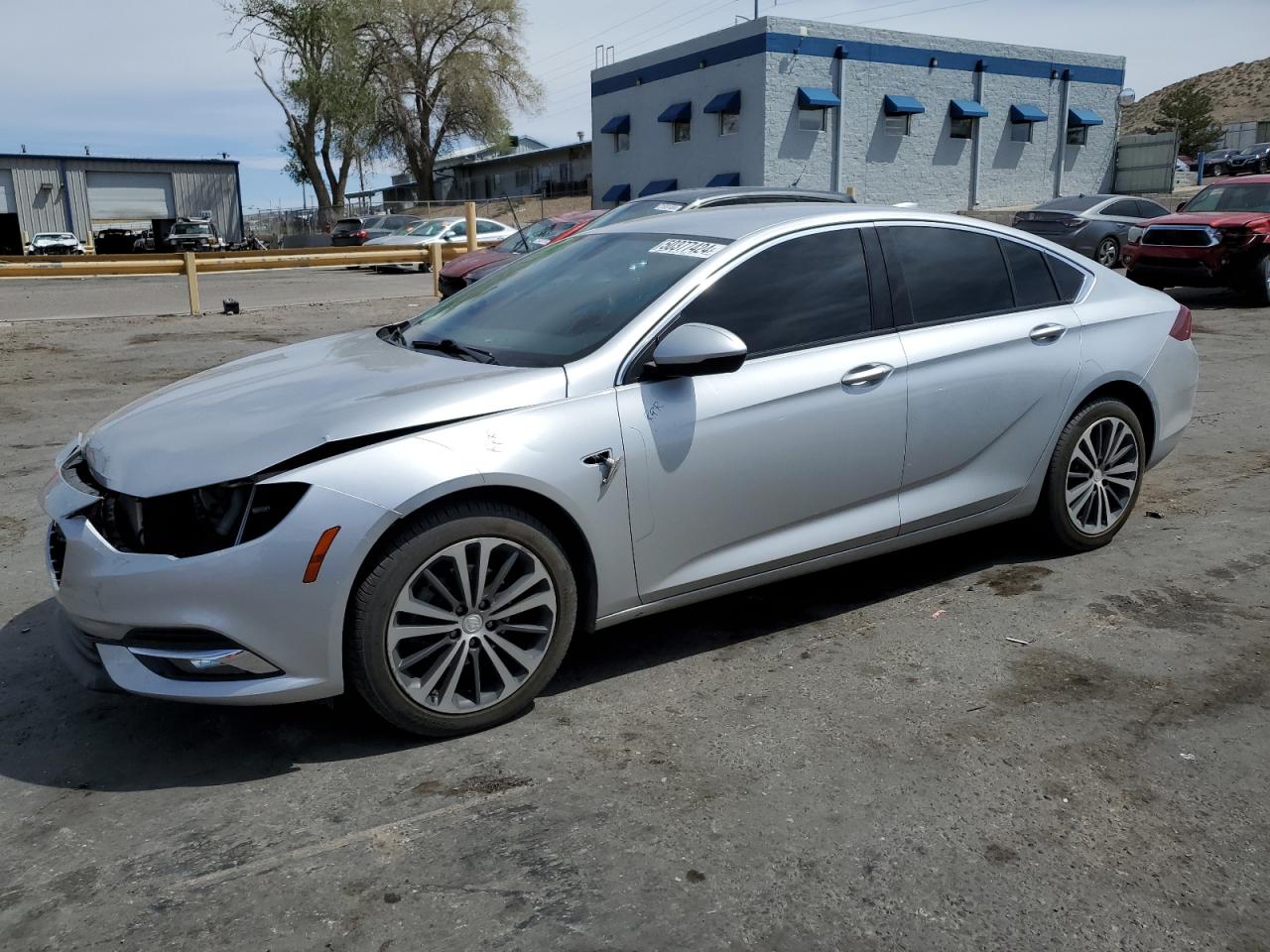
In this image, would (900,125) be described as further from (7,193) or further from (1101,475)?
(7,193)

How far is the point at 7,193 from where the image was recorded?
58.0 m

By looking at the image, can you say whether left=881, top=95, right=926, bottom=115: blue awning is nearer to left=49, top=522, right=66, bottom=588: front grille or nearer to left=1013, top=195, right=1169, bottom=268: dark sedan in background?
left=1013, top=195, right=1169, bottom=268: dark sedan in background

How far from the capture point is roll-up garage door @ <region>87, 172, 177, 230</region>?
61.1m

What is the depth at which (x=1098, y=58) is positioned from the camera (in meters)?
41.5

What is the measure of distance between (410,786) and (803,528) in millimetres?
1734

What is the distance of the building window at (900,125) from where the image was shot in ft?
122

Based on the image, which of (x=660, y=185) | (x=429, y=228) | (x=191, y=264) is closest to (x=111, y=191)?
(x=660, y=185)

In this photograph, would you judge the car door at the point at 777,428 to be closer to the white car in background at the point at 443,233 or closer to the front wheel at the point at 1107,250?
the front wheel at the point at 1107,250

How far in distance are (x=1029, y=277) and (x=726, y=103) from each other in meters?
32.4

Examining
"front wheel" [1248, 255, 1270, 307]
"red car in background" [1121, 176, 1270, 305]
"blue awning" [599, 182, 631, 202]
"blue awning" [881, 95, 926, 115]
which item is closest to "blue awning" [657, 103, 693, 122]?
"blue awning" [599, 182, 631, 202]

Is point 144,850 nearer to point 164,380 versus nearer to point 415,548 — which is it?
point 415,548

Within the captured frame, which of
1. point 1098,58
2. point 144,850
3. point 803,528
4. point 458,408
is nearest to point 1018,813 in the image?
point 803,528

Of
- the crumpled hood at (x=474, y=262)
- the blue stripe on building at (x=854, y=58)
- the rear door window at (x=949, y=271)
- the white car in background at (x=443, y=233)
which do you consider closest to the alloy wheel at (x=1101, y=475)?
the rear door window at (x=949, y=271)

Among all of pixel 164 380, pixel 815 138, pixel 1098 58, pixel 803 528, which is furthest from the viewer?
pixel 1098 58
